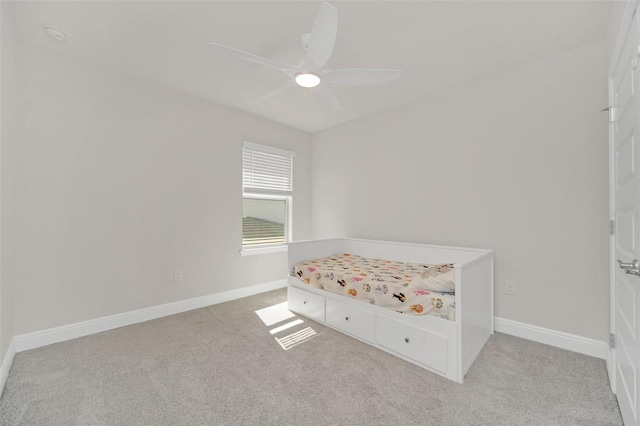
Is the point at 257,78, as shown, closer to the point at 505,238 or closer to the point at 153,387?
the point at 153,387

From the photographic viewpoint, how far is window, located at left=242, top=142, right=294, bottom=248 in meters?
3.65

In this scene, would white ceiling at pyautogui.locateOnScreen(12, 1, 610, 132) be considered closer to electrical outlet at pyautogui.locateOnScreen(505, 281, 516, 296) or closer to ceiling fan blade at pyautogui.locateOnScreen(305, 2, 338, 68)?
ceiling fan blade at pyautogui.locateOnScreen(305, 2, 338, 68)

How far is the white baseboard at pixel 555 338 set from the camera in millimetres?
2049

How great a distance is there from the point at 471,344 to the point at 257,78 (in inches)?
112

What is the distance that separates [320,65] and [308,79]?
6.7 inches

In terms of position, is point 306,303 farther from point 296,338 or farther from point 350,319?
point 350,319

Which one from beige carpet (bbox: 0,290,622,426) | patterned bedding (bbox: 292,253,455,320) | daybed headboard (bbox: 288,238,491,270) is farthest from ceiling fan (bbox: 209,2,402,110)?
beige carpet (bbox: 0,290,622,426)

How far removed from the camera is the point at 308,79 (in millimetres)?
1841

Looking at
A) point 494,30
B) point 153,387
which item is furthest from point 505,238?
point 153,387

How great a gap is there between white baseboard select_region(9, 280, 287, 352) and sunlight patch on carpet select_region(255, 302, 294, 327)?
588 mm

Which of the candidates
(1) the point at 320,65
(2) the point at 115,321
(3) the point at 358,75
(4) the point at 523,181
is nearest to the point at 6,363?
(2) the point at 115,321

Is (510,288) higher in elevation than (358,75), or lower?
lower

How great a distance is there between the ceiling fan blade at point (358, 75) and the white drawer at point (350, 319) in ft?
5.71

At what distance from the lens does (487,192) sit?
2.60 meters
